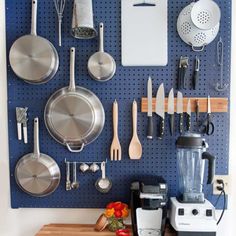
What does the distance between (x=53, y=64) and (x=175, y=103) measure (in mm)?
618

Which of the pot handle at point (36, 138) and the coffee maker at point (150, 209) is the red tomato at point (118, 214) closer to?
the coffee maker at point (150, 209)

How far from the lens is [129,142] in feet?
4.83

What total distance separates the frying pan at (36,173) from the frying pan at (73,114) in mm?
110

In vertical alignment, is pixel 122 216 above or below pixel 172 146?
below

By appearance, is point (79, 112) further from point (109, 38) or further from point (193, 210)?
point (193, 210)

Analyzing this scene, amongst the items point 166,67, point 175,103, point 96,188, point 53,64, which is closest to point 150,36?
point 166,67

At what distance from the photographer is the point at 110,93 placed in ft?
4.81

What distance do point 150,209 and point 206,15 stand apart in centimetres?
90

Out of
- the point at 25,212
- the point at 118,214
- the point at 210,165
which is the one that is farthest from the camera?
the point at 25,212

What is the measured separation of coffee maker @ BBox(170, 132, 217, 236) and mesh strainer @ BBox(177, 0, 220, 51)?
0.43 metres

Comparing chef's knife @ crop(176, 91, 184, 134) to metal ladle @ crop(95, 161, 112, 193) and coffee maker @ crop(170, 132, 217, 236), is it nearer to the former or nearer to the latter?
coffee maker @ crop(170, 132, 217, 236)

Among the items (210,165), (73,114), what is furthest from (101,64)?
(210,165)

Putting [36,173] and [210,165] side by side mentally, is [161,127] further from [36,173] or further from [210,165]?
[36,173]

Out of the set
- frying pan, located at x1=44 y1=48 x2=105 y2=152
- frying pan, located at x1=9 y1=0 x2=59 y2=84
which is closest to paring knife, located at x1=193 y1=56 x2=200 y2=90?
frying pan, located at x1=44 y1=48 x2=105 y2=152
